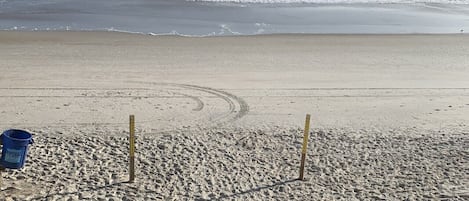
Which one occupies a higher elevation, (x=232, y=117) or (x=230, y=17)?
(x=230, y=17)

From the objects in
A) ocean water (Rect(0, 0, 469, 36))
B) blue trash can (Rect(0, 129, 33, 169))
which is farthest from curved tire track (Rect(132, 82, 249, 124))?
ocean water (Rect(0, 0, 469, 36))

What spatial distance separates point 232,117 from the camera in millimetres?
11133

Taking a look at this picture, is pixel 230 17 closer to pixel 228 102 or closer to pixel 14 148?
pixel 228 102

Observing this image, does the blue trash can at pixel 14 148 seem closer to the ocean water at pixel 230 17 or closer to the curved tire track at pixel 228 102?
the curved tire track at pixel 228 102

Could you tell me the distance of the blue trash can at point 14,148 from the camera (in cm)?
712

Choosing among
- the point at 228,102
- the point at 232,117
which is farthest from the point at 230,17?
the point at 232,117

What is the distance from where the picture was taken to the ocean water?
22.0 m

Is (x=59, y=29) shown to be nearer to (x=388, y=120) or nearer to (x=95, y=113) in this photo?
(x=95, y=113)

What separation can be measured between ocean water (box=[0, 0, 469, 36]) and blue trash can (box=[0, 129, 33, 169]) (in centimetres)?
1360

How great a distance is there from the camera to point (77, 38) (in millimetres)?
19094

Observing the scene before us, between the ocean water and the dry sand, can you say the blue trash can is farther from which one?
the ocean water

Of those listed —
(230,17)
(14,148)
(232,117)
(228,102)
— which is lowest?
(14,148)

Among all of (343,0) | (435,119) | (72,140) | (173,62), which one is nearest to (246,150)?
(72,140)

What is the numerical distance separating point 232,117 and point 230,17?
47.2 feet
